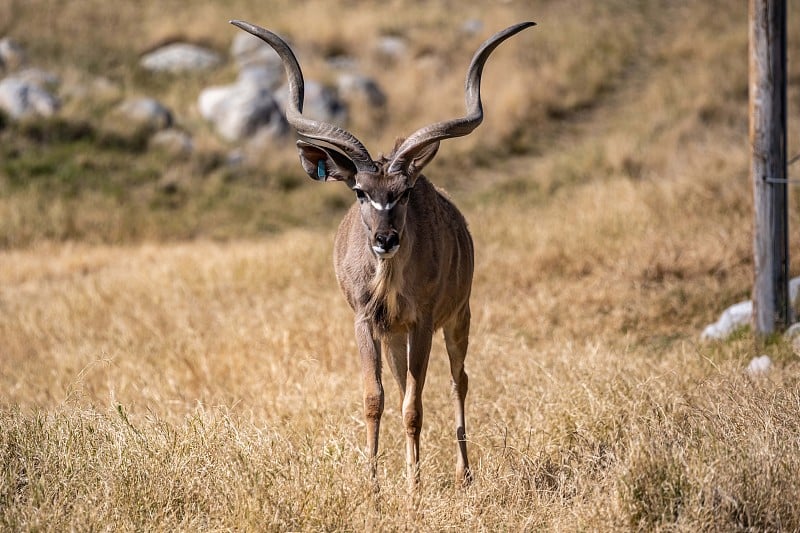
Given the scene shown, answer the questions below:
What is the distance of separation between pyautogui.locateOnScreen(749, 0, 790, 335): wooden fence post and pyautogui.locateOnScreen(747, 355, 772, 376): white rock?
0.81 metres

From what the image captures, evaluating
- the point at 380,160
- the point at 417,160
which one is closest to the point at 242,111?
the point at 380,160

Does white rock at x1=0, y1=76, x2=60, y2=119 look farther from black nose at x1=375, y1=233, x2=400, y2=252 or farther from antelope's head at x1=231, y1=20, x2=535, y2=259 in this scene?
black nose at x1=375, y1=233, x2=400, y2=252

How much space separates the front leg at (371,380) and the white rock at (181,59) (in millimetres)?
18357

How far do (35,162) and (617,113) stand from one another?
12.7 metres

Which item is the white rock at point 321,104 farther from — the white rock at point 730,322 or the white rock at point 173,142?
the white rock at point 730,322

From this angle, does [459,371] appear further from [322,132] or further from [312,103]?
[312,103]

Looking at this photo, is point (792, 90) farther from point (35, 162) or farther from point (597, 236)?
point (35, 162)

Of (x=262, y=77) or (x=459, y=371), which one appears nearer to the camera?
(x=459, y=371)

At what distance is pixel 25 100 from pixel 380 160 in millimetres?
15078

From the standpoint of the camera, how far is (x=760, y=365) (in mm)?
7066

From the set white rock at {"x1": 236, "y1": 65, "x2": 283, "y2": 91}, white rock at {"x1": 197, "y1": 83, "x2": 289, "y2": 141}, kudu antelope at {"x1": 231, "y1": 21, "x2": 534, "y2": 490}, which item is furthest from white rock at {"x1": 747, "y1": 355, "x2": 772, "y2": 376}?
white rock at {"x1": 236, "y1": 65, "x2": 283, "y2": 91}

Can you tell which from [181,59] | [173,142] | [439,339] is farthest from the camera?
[181,59]

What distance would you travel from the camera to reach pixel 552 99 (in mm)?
21891

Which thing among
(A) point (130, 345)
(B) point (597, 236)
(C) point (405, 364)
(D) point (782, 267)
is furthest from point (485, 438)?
(B) point (597, 236)
